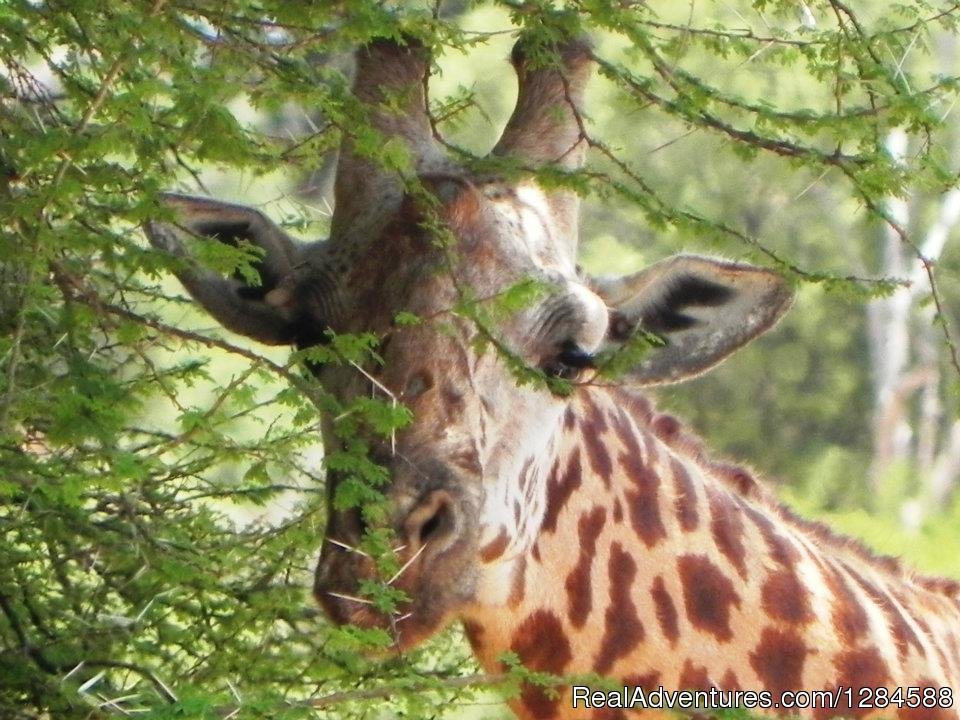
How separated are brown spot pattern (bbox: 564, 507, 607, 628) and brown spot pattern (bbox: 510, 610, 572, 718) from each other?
0.08 meters

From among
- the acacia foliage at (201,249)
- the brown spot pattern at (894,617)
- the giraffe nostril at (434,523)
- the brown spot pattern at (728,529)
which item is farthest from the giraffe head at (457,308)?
the brown spot pattern at (894,617)

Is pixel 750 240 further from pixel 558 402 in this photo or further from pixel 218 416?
pixel 218 416

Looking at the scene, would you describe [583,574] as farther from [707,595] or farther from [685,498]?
[685,498]

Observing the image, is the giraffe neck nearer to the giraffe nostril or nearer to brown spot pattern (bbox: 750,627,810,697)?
brown spot pattern (bbox: 750,627,810,697)

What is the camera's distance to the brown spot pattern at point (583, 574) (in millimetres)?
5668

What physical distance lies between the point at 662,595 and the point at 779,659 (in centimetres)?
47

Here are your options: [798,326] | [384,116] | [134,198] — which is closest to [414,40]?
[384,116]

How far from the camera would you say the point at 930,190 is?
4715 mm

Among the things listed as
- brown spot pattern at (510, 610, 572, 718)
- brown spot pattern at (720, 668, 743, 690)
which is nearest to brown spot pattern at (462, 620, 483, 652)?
brown spot pattern at (510, 610, 572, 718)

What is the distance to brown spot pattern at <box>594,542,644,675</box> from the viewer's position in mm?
5684

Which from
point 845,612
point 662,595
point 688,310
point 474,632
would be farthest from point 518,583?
point 845,612

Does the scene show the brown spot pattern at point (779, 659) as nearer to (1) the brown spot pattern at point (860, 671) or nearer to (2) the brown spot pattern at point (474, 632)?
(1) the brown spot pattern at point (860, 671)

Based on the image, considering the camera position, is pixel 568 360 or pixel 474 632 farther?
pixel 474 632

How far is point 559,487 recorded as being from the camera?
5734 mm
